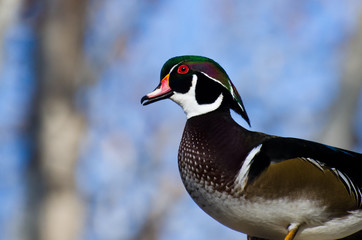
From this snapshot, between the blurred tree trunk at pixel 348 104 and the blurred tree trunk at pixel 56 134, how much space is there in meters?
2.18

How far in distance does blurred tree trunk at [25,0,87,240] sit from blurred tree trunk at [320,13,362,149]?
7.16 ft

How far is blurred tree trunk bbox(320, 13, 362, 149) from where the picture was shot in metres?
5.39

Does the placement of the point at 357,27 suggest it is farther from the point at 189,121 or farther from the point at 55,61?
the point at 189,121

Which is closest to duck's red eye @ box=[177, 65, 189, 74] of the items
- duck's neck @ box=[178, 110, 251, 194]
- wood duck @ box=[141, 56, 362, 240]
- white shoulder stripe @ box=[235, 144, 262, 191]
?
wood duck @ box=[141, 56, 362, 240]

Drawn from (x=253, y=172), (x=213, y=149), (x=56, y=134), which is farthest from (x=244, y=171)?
(x=56, y=134)

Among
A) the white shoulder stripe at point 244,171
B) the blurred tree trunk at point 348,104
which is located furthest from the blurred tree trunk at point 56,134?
the white shoulder stripe at point 244,171

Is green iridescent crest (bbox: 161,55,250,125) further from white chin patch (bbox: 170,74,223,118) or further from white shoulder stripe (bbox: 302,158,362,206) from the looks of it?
white shoulder stripe (bbox: 302,158,362,206)

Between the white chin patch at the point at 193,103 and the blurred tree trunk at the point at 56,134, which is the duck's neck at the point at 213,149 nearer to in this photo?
the white chin patch at the point at 193,103

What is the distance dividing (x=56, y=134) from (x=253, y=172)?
3.59 meters

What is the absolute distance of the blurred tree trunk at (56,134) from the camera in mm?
5277

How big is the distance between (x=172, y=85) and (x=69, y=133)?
3.48m

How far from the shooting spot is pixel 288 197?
2.18m

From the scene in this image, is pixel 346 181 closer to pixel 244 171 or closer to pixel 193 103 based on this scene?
pixel 244 171

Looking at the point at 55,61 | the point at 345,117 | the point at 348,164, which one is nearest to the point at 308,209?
the point at 348,164
